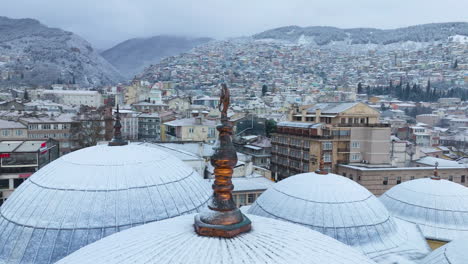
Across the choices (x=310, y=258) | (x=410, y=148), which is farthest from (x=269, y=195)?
(x=410, y=148)

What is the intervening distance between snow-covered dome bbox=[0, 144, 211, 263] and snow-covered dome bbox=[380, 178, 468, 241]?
10418mm

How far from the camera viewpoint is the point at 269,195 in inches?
608

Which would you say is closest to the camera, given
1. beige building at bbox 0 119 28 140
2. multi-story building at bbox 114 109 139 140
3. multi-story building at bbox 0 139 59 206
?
multi-story building at bbox 0 139 59 206

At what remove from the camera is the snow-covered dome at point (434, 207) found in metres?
16.3

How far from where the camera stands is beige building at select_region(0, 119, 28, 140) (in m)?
40.8

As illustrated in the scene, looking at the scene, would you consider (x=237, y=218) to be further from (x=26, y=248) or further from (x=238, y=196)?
(x=238, y=196)

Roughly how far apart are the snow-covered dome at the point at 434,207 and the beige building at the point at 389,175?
1344 cm

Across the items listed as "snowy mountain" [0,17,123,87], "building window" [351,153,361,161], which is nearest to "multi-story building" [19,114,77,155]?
"building window" [351,153,361,161]

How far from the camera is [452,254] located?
416 inches

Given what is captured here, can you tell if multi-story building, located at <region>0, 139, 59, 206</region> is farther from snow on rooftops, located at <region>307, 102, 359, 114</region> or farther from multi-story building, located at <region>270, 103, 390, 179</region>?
snow on rooftops, located at <region>307, 102, 359, 114</region>

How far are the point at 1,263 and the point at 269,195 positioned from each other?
370 inches

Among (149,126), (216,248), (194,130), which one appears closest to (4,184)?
(194,130)

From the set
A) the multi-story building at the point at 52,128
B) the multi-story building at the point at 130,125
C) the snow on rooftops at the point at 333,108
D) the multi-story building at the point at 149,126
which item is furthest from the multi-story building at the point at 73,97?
the snow on rooftops at the point at 333,108

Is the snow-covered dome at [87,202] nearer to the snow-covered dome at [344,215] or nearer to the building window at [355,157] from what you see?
the snow-covered dome at [344,215]
